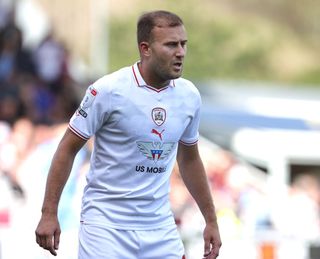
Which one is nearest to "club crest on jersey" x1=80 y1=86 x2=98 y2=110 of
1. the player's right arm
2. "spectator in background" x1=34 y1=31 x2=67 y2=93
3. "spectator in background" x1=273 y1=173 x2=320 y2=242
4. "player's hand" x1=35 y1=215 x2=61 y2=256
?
the player's right arm

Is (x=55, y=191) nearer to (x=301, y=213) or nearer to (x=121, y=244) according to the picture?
(x=121, y=244)

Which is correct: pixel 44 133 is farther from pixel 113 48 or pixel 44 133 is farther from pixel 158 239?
pixel 113 48

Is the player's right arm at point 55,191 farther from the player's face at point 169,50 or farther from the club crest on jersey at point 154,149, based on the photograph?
the player's face at point 169,50

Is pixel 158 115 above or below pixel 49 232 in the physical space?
above

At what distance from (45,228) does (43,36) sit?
12410 millimetres

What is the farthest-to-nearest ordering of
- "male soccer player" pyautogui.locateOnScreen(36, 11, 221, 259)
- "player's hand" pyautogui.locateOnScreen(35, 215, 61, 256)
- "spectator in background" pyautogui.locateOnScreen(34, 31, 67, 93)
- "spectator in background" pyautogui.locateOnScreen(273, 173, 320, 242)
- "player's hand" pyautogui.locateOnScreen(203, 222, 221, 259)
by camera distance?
"spectator in background" pyautogui.locateOnScreen(34, 31, 67, 93)
"spectator in background" pyautogui.locateOnScreen(273, 173, 320, 242)
"player's hand" pyautogui.locateOnScreen(203, 222, 221, 259)
"male soccer player" pyautogui.locateOnScreen(36, 11, 221, 259)
"player's hand" pyautogui.locateOnScreen(35, 215, 61, 256)

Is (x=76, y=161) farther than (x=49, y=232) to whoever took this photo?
Yes

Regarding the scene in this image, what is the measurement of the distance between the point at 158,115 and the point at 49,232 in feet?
3.20

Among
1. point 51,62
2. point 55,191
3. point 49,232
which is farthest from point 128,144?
point 51,62

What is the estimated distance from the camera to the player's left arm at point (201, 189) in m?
8.51

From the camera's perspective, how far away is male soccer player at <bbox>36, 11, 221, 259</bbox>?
7949 mm

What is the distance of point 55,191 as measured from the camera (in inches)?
312

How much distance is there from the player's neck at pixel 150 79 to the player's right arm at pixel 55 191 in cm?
56

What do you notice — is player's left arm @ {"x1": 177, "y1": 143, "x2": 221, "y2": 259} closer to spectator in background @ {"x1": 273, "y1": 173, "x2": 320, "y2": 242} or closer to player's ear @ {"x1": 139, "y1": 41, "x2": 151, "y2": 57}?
player's ear @ {"x1": 139, "y1": 41, "x2": 151, "y2": 57}
